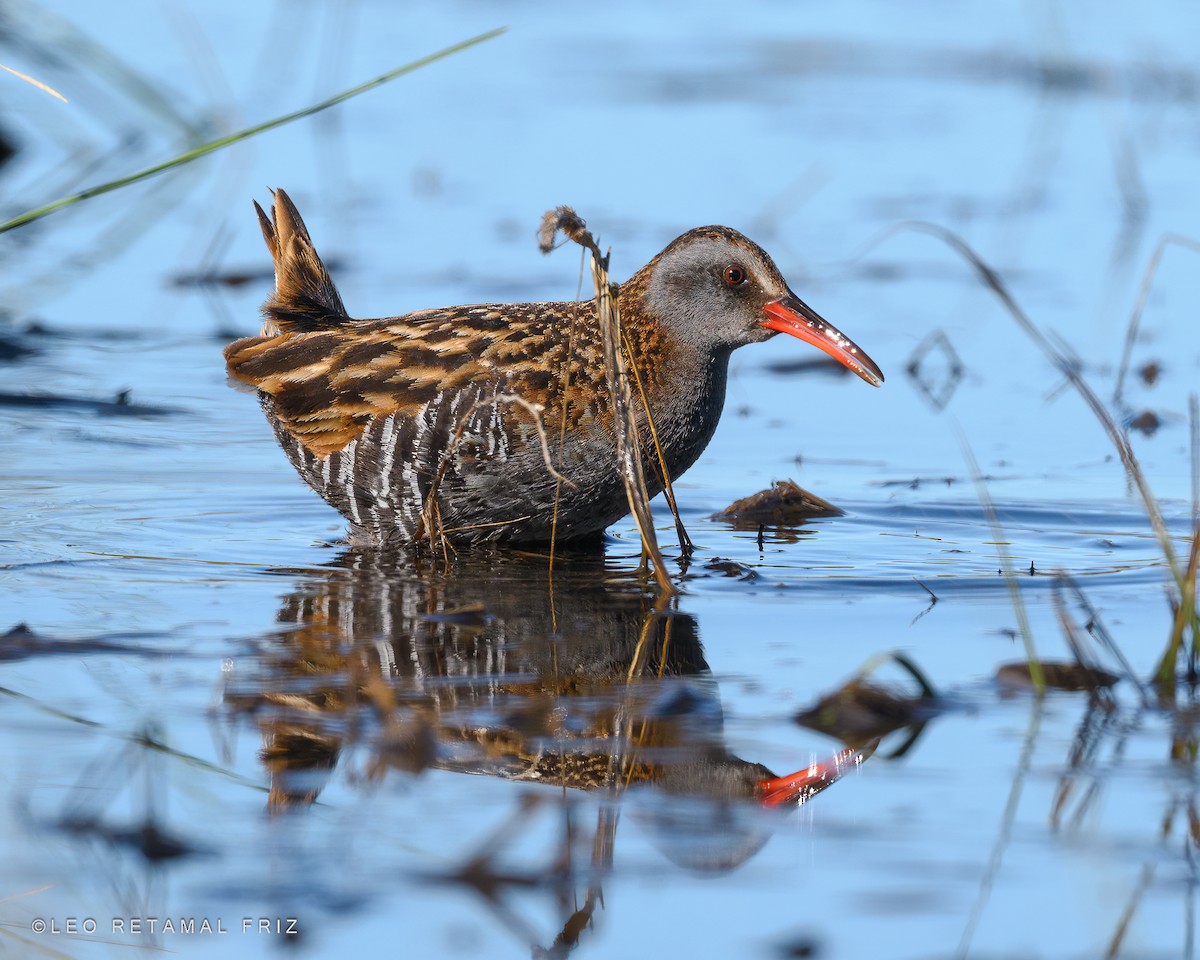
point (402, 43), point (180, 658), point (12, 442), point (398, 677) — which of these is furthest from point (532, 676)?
point (402, 43)

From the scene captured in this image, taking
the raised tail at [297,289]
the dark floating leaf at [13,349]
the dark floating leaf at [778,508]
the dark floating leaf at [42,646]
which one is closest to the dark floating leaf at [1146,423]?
the dark floating leaf at [778,508]

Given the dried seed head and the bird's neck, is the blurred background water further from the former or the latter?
the dried seed head

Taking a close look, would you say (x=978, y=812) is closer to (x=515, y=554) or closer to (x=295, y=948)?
(x=295, y=948)

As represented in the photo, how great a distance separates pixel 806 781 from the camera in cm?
416

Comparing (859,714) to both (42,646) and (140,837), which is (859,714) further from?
(42,646)

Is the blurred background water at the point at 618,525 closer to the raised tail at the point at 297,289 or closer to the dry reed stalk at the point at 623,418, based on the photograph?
the dry reed stalk at the point at 623,418

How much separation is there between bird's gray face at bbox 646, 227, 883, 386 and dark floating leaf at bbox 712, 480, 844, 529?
53cm

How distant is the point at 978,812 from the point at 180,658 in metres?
2.08

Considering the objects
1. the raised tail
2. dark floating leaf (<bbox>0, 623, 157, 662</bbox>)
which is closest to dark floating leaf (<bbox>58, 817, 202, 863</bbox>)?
dark floating leaf (<bbox>0, 623, 157, 662</bbox>)

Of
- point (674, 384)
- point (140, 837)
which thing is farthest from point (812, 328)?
point (140, 837)

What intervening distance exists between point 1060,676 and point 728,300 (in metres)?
2.23

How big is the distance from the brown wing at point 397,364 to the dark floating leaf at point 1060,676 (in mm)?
1925

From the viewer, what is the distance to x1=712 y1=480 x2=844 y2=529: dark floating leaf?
6.81m

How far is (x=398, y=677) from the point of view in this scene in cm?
483
